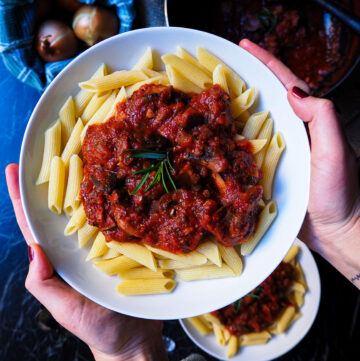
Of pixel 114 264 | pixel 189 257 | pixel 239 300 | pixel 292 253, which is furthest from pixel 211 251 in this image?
pixel 292 253

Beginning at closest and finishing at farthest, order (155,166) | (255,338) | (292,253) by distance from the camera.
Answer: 1. (155,166)
2. (255,338)
3. (292,253)

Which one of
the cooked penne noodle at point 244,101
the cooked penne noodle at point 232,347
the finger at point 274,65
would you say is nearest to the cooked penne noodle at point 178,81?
the cooked penne noodle at point 244,101

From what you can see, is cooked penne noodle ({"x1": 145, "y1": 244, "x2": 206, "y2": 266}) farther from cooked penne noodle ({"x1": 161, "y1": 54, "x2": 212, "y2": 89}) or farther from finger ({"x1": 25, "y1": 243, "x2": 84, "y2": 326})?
cooked penne noodle ({"x1": 161, "y1": 54, "x2": 212, "y2": 89})

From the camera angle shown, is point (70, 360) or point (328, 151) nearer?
point (328, 151)

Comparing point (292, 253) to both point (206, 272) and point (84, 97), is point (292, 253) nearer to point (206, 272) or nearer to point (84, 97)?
point (206, 272)

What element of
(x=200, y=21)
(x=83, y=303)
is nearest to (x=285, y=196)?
(x=83, y=303)

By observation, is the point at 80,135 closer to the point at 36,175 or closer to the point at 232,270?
the point at 36,175
